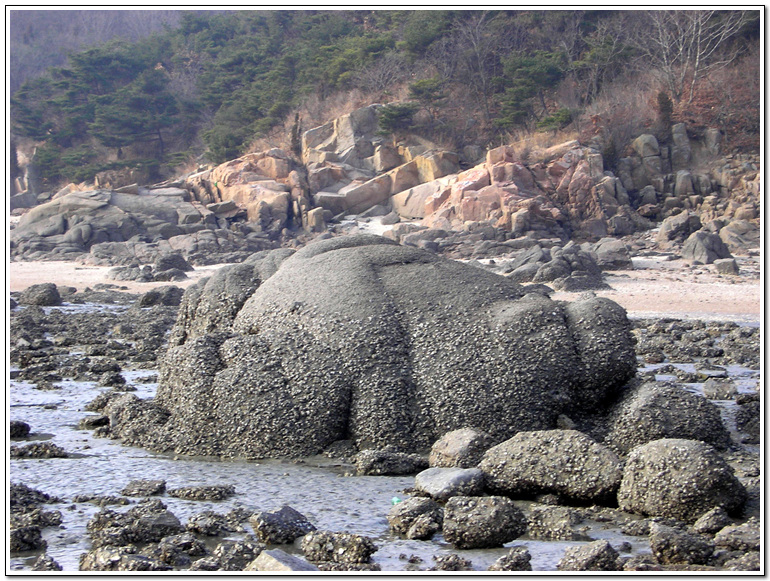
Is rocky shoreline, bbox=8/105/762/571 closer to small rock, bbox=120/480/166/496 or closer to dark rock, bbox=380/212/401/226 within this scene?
small rock, bbox=120/480/166/496

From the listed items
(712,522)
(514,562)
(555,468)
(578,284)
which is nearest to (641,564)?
(514,562)

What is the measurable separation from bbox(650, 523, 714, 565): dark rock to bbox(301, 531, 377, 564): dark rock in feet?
4.65

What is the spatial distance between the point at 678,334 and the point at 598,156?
18741mm

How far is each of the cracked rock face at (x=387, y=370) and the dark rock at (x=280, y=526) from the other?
4.67 ft

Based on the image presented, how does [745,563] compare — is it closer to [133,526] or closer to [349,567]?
[349,567]

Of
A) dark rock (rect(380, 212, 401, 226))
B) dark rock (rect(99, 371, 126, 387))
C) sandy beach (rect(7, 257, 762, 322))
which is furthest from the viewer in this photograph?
dark rock (rect(380, 212, 401, 226))

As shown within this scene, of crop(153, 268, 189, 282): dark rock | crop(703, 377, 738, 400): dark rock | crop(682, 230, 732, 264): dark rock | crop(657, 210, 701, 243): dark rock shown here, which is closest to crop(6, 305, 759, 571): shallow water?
crop(703, 377, 738, 400): dark rock

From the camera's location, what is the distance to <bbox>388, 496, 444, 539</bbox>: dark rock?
445 cm

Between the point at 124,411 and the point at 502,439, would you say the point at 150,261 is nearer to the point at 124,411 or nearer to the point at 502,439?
the point at 124,411

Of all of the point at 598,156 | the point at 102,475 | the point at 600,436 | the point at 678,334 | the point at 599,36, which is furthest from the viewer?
the point at 599,36

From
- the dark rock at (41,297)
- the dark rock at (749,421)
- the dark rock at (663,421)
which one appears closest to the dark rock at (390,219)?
the dark rock at (41,297)

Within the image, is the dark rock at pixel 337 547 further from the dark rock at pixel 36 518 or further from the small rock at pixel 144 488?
the dark rock at pixel 36 518

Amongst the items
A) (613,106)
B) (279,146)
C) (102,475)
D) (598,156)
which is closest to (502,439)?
(102,475)

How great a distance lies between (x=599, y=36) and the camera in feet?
115
